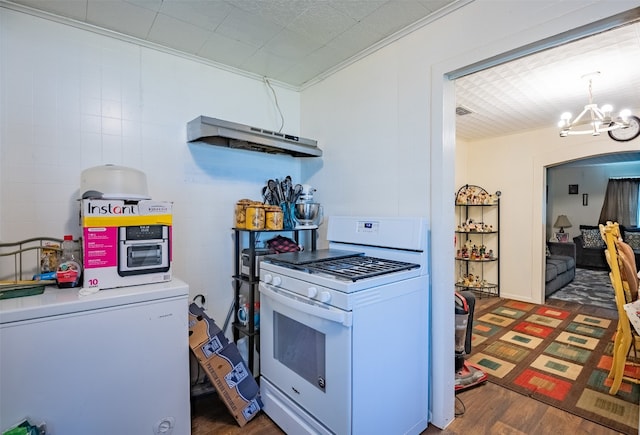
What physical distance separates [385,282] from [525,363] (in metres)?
2.00

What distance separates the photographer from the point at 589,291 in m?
4.97

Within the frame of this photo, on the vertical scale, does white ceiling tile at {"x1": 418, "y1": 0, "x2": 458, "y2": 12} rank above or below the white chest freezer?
above

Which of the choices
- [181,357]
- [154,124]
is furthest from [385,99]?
[181,357]

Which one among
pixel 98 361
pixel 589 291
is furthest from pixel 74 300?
pixel 589 291

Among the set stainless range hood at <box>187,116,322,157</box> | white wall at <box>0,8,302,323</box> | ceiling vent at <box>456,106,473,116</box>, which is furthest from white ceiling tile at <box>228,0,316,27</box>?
ceiling vent at <box>456,106,473,116</box>

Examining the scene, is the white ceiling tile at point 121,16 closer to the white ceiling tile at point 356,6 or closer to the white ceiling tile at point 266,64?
the white ceiling tile at point 266,64

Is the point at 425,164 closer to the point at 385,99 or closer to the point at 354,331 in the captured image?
the point at 385,99

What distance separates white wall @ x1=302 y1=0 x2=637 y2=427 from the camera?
1.53m

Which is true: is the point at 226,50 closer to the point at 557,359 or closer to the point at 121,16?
the point at 121,16

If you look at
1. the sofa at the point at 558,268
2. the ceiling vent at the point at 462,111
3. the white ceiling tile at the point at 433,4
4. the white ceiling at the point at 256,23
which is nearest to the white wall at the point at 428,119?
the white ceiling tile at the point at 433,4

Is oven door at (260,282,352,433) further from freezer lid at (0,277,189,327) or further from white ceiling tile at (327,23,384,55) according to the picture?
white ceiling tile at (327,23,384,55)

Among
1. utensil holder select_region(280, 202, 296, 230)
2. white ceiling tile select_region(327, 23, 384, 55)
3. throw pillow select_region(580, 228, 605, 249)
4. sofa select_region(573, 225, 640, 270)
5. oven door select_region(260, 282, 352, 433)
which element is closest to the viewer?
oven door select_region(260, 282, 352, 433)

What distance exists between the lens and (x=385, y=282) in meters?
1.53

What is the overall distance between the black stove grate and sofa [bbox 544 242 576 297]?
3820 millimetres
